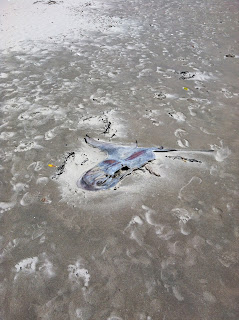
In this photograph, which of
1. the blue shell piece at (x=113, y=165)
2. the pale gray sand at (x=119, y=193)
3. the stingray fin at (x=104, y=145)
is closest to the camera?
the pale gray sand at (x=119, y=193)

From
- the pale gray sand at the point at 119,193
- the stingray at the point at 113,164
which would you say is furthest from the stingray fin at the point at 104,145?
the pale gray sand at the point at 119,193

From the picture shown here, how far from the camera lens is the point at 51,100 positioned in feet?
15.6

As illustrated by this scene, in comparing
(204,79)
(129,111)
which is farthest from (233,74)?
(129,111)

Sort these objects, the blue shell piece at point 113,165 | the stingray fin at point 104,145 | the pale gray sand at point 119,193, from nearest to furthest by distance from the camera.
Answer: the pale gray sand at point 119,193
the blue shell piece at point 113,165
the stingray fin at point 104,145

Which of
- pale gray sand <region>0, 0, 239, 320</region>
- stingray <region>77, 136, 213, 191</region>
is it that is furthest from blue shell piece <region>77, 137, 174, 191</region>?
pale gray sand <region>0, 0, 239, 320</region>

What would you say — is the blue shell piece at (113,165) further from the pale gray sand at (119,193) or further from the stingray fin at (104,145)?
the pale gray sand at (119,193)

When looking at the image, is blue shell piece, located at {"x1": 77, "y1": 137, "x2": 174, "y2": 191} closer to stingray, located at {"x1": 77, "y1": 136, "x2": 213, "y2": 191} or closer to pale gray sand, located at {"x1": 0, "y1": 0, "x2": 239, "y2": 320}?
stingray, located at {"x1": 77, "y1": 136, "x2": 213, "y2": 191}

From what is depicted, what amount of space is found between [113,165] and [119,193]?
1.41 feet

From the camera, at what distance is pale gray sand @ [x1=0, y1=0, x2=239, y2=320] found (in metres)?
2.15

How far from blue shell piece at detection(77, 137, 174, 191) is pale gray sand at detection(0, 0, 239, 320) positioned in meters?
0.10

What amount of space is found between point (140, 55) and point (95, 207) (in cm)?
483

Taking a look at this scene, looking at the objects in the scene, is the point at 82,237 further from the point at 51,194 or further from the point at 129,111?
the point at 129,111

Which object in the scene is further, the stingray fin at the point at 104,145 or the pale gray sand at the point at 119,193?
the stingray fin at the point at 104,145

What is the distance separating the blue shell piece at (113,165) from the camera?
3057mm
